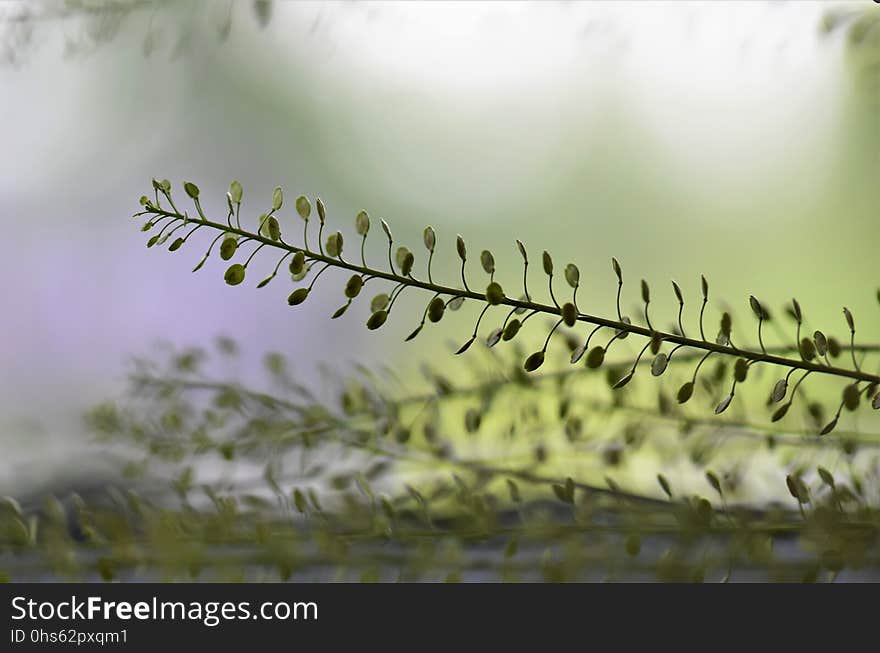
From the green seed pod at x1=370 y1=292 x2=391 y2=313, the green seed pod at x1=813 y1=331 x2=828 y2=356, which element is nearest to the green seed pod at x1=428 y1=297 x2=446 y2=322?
the green seed pod at x1=370 y1=292 x2=391 y2=313

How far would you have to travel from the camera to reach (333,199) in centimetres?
72

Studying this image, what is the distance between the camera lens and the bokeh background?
0.69 metres

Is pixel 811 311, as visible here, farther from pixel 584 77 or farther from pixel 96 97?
pixel 96 97

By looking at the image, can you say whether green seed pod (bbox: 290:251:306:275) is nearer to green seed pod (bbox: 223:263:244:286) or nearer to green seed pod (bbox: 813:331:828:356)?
green seed pod (bbox: 223:263:244:286)

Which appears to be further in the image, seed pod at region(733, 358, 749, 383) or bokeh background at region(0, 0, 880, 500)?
bokeh background at region(0, 0, 880, 500)

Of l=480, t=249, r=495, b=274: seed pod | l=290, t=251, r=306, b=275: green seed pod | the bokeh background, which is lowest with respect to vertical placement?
l=290, t=251, r=306, b=275: green seed pod

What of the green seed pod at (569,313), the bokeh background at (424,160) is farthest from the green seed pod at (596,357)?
the bokeh background at (424,160)

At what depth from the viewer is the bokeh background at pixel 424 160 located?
0.69 meters

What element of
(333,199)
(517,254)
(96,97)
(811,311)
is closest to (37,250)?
(96,97)

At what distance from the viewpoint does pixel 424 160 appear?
0.71m

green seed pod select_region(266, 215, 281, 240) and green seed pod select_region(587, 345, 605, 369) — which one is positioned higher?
green seed pod select_region(266, 215, 281, 240)

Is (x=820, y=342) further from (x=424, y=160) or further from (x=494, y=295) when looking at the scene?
(x=424, y=160)

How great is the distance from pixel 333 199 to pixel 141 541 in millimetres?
466
